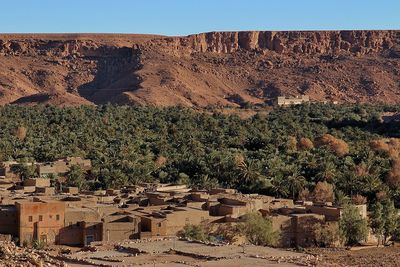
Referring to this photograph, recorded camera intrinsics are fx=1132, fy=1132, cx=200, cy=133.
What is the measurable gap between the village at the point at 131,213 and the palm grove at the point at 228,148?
4.00 m

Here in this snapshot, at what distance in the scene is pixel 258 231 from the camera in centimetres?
3875

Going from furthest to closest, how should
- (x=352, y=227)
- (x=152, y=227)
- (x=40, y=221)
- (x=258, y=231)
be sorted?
1. (x=352, y=227)
2. (x=258, y=231)
3. (x=152, y=227)
4. (x=40, y=221)

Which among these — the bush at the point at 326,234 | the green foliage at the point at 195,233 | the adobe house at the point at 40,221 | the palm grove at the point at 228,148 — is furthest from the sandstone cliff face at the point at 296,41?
the adobe house at the point at 40,221

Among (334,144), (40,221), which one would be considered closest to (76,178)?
(40,221)

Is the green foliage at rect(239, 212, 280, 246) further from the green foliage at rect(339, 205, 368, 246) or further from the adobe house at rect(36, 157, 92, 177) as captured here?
the adobe house at rect(36, 157, 92, 177)

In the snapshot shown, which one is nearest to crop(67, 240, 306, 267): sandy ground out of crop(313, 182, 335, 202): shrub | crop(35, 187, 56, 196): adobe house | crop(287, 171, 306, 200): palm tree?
crop(35, 187, 56, 196): adobe house

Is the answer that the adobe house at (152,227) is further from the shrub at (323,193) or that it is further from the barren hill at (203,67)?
the barren hill at (203,67)

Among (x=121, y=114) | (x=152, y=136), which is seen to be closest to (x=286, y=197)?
(x=152, y=136)

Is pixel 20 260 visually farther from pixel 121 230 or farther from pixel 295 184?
pixel 295 184

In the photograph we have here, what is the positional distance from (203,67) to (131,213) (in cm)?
8552

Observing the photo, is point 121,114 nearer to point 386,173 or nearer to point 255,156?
point 255,156

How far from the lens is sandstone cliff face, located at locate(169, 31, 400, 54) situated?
132m

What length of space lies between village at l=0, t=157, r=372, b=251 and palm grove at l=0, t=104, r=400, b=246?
3998 mm

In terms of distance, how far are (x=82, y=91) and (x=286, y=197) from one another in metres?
70.2
